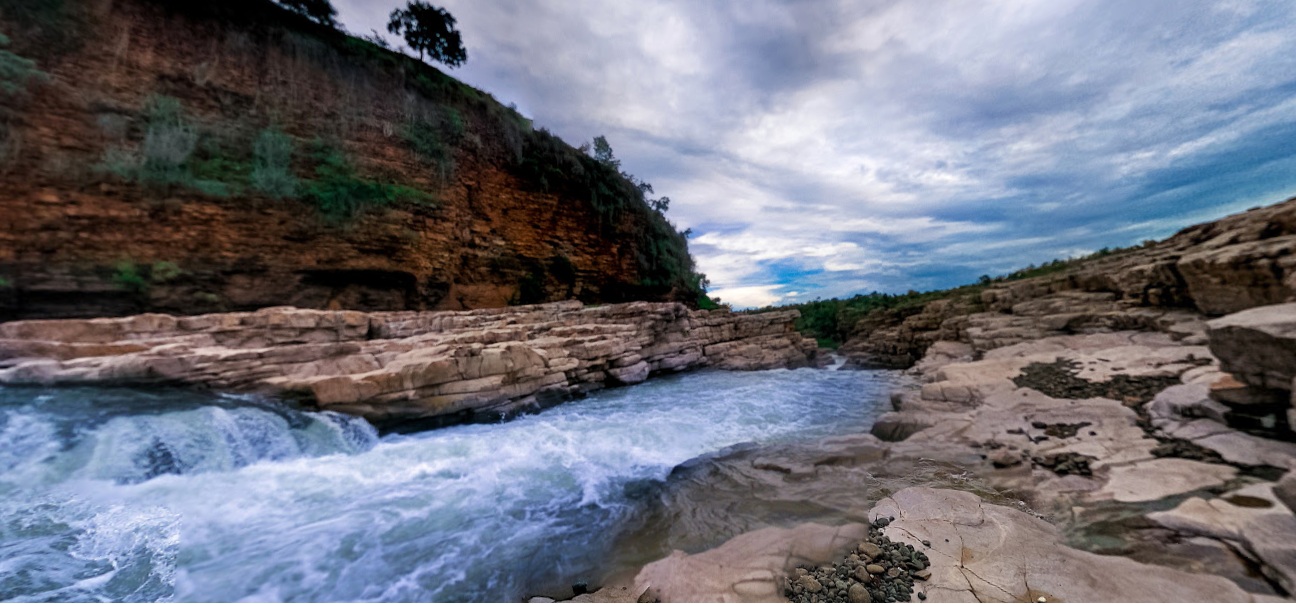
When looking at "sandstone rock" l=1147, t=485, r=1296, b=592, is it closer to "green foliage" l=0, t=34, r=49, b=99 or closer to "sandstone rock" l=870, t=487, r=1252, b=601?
"sandstone rock" l=870, t=487, r=1252, b=601

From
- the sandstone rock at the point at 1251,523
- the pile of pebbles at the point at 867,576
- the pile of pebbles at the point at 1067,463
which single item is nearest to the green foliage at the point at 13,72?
the pile of pebbles at the point at 867,576

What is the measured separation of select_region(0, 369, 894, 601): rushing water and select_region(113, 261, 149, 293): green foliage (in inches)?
324

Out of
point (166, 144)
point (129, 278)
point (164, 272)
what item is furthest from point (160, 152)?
point (129, 278)

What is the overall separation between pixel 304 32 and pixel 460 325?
47.9 ft

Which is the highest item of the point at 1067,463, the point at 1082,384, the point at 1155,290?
the point at 1155,290

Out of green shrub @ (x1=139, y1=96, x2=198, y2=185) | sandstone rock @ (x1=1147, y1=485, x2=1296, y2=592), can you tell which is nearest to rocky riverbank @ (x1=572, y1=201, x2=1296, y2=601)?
sandstone rock @ (x1=1147, y1=485, x2=1296, y2=592)

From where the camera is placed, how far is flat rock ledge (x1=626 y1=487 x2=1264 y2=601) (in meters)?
2.47

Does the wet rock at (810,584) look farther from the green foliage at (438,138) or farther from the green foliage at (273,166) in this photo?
the green foliage at (438,138)

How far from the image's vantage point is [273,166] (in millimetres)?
14719

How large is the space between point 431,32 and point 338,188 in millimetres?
9384

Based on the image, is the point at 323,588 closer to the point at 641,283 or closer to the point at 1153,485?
the point at 1153,485

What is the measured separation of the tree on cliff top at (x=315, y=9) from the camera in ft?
54.1

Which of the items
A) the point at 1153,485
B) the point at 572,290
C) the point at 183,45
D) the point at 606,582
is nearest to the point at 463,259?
the point at 572,290

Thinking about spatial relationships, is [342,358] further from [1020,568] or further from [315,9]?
[315,9]
